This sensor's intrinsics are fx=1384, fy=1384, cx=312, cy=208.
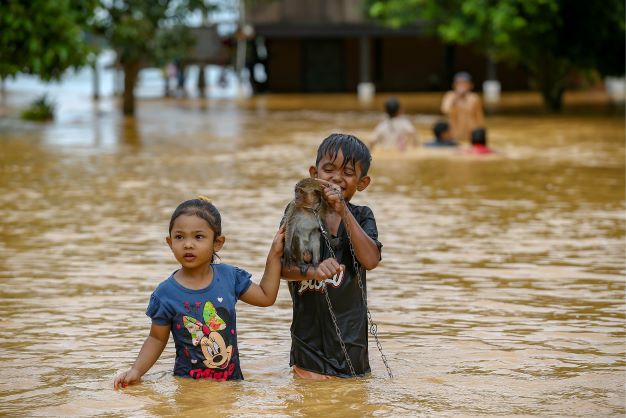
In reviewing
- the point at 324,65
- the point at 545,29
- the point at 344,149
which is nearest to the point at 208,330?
the point at 344,149

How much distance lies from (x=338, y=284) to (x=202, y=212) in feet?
2.19

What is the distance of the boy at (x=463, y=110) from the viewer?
21.6 m

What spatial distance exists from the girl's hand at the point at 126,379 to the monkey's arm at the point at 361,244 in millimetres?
1085

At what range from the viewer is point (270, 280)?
5.84 meters

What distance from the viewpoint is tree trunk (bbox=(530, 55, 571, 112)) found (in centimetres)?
3144

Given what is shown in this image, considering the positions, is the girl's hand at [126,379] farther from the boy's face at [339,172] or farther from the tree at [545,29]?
the tree at [545,29]

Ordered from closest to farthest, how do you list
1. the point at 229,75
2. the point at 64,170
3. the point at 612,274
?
1. the point at 612,274
2. the point at 64,170
3. the point at 229,75

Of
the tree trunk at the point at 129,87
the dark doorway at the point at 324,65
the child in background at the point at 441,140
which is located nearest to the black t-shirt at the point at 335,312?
the child in background at the point at 441,140

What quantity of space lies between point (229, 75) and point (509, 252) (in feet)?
170

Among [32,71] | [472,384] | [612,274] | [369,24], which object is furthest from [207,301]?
[369,24]

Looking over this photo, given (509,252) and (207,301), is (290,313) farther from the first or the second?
Answer: (509,252)

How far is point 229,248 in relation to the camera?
10.2 metres

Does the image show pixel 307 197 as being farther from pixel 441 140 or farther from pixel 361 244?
pixel 441 140

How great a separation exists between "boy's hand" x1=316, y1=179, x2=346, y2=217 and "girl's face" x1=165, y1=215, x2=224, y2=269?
52cm
